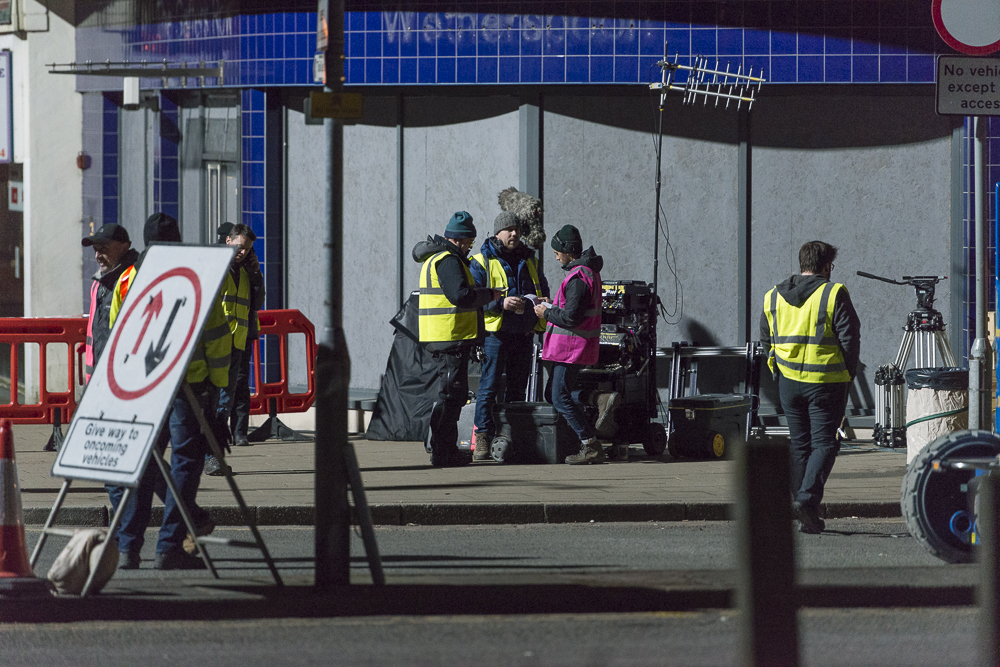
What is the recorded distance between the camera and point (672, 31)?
1252 centimetres

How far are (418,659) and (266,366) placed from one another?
311 inches

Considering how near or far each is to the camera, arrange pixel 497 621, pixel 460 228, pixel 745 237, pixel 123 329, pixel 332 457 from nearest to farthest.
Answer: pixel 497 621
pixel 332 457
pixel 123 329
pixel 460 228
pixel 745 237

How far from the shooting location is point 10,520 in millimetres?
6695

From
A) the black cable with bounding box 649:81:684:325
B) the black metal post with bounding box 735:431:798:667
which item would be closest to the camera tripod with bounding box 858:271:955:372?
the black cable with bounding box 649:81:684:325

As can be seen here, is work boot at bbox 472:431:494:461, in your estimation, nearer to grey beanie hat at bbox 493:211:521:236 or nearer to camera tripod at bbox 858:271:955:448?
grey beanie hat at bbox 493:211:521:236

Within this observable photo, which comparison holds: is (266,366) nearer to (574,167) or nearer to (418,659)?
(574,167)

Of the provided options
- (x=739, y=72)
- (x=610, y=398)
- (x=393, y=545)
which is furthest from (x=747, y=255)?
(x=393, y=545)

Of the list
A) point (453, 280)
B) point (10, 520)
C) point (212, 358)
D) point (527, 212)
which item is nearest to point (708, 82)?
point (527, 212)

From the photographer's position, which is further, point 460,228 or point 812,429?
point 460,228

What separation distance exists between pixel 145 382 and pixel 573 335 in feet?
15.2

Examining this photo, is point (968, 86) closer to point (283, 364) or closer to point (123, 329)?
point (123, 329)

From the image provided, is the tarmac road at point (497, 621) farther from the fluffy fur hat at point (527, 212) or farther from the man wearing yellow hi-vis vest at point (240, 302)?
the fluffy fur hat at point (527, 212)

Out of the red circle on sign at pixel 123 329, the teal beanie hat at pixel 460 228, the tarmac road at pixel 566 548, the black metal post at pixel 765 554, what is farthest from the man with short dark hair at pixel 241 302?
the black metal post at pixel 765 554

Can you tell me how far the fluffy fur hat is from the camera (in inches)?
450
